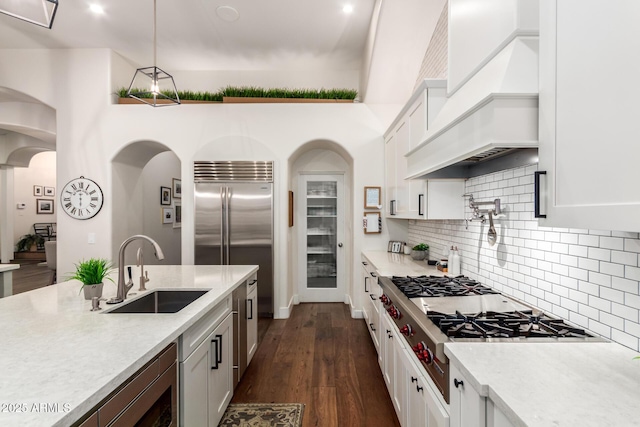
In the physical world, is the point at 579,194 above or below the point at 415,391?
above

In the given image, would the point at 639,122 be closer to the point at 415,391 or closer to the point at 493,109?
the point at 493,109

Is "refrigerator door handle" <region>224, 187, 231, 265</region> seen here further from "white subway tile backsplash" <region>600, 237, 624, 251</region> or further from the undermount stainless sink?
"white subway tile backsplash" <region>600, 237, 624, 251</region>

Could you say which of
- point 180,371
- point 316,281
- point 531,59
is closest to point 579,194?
point 531,59

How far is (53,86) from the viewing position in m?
4.22

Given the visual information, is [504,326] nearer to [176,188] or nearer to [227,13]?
[227,13]

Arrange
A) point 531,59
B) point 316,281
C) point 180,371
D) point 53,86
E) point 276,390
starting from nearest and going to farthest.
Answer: point 531,59, point 180,371, point 276,390, point 53,86, point 316,281

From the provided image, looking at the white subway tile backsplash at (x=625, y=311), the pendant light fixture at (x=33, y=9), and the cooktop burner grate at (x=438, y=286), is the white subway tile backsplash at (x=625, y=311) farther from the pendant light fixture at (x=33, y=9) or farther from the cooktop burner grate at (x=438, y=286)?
the pendant light fixture at (x=33, y=9)

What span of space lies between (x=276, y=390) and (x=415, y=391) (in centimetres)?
138

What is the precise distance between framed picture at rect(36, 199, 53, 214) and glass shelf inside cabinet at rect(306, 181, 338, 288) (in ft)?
30.6

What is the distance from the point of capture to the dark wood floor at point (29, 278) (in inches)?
236

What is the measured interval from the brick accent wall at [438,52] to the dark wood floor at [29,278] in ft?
23.3

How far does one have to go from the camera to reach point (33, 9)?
1466 millimetres

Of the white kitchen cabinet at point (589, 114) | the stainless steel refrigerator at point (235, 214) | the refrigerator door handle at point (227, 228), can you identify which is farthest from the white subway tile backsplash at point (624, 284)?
the refrigerator door handle at point (227, 228)

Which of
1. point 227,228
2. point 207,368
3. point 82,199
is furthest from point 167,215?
point 207,368
